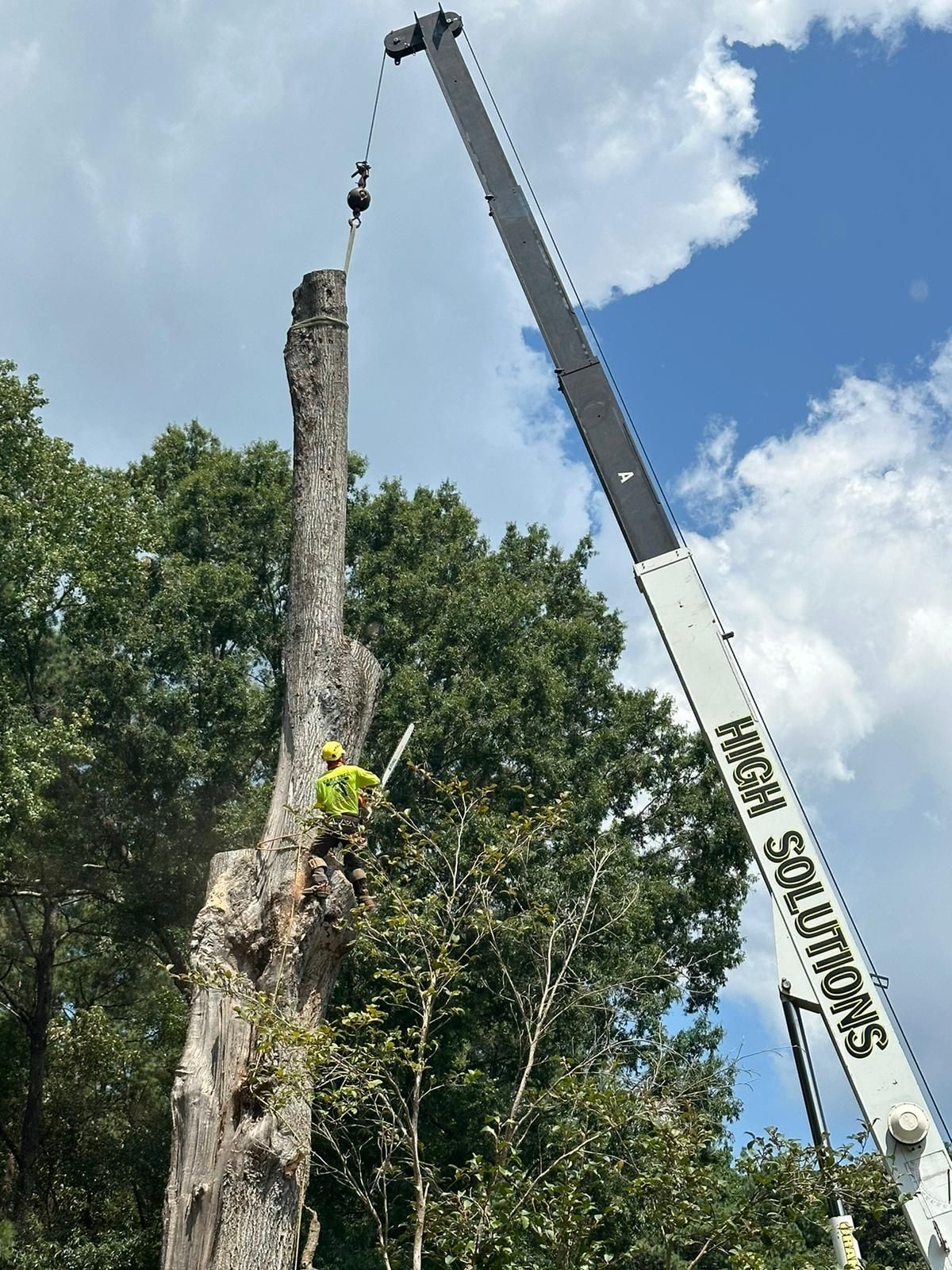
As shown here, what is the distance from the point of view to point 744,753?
7203 millimetres

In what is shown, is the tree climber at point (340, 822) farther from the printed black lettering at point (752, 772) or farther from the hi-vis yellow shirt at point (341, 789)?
the printed black lettering at point (752, 772)

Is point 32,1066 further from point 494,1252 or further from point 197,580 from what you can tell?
point 494,1252

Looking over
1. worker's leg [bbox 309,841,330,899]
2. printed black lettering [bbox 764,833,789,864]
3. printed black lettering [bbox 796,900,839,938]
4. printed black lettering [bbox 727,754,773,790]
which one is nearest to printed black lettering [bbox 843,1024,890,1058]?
printed black lettering [bbox 796,900,839,938]

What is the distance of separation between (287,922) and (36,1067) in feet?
44.0

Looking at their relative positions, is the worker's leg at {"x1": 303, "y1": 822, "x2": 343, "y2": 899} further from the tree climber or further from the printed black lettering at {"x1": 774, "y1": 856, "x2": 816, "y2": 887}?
the printed black lettering at {"x1": 774, "y1": 856, "x2": 816, "y2": 887}

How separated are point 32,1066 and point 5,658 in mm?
6613

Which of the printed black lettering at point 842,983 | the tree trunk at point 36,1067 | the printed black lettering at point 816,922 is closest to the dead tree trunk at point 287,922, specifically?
the printed black lettering at point 816,922

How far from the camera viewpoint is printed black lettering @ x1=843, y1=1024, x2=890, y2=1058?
21.3 feet

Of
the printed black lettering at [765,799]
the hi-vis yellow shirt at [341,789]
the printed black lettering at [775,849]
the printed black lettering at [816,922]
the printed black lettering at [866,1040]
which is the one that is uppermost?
the hi-vis yellow shirt at [341,789]

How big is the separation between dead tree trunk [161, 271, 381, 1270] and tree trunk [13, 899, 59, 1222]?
38.5ft

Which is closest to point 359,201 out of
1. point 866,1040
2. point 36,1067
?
point 866,1040

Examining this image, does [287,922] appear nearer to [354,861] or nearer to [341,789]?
[354,861]

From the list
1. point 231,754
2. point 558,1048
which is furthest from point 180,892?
point 558,1048

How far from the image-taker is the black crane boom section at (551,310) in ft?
26.0
